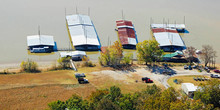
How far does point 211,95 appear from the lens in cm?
4081

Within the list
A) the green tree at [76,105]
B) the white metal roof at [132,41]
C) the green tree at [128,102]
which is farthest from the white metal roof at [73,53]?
the green tree at [128,102]

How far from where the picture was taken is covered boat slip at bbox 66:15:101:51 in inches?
3113

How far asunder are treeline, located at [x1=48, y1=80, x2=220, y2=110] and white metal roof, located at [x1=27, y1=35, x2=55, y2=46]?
4288 centimetres

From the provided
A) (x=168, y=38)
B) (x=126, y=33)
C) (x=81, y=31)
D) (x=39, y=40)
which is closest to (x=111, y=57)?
(x=81, y=31)

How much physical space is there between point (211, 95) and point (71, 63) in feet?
134

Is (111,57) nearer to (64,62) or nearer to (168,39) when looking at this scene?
(64,62)

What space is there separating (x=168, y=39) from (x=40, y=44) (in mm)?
48004

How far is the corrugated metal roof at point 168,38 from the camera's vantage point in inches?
3322

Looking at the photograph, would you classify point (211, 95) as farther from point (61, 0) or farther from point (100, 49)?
point (61, 0)

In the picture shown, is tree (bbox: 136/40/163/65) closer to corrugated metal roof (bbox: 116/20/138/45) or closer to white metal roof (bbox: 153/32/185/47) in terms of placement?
corrugated metal roof (bbox: 116/20/138/45)

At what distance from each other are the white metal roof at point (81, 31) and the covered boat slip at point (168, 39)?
972 inches

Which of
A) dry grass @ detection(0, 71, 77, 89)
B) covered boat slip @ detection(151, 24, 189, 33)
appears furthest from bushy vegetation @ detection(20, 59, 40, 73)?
covered boat slip @ detection(151, 24, 189, 33)

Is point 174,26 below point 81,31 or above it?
above

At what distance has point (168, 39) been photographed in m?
86.5
